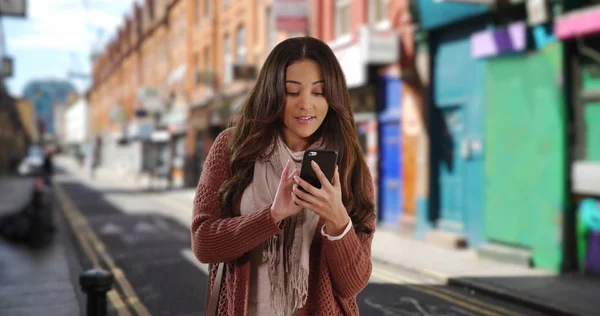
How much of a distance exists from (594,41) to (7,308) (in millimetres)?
8142

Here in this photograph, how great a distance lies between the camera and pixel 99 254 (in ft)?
33.0

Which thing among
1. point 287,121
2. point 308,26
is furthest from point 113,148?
point 287,121

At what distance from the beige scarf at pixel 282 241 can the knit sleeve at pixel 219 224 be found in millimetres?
98

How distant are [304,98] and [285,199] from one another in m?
0.35

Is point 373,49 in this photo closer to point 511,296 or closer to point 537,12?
point 537,12

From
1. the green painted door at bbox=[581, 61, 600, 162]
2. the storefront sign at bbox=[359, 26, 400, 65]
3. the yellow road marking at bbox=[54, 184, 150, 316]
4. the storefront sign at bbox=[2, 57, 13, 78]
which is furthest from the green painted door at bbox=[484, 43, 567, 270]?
the storefront sign at bbox=[2, 57, 13, 78]

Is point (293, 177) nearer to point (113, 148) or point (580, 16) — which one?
point (580, 16)

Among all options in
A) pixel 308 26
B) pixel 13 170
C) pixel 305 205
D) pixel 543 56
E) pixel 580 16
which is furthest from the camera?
pixel 13 170

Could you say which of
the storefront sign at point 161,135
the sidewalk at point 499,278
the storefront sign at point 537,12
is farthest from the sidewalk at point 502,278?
the storefront sign at point 161,135

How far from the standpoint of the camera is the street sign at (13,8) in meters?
10.1

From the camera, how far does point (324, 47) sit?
1898 millimetres

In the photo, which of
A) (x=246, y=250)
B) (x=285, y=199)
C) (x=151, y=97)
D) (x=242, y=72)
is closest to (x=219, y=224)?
(x=246, y=250)

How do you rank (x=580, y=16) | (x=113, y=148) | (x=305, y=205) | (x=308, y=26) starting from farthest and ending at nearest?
(x=113, y=148) → (x=308, y=26) → (x=580, y=16) → (x=305, y=205)

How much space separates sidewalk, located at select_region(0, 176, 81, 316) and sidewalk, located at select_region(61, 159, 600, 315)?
187 inches
